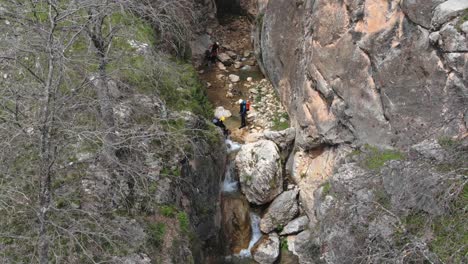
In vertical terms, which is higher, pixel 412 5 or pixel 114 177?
Result: pixel 412 5

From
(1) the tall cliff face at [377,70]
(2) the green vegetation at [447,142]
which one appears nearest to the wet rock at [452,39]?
(1) the tall cliff face at [377,70]

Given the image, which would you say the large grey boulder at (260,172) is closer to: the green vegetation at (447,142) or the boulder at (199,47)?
the green vegetation at (447,142)

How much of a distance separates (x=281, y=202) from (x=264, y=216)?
654 mm

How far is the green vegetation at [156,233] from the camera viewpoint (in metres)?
9.00

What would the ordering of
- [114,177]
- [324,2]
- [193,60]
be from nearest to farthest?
[114,177] → [324,2] → [193,60]

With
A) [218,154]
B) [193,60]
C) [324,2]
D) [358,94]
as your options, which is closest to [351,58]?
[358,94]

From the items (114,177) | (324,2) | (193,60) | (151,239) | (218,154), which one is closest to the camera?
(114,177)

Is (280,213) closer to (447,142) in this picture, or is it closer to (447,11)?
(447,142)

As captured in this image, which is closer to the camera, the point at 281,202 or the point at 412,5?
the point at 412,5

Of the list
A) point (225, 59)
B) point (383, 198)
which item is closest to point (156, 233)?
point (383, 198)

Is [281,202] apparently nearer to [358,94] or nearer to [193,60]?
[358,94]

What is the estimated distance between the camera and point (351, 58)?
10922 mm

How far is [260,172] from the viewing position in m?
12.7

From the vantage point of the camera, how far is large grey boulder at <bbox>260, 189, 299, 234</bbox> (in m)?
12.6
